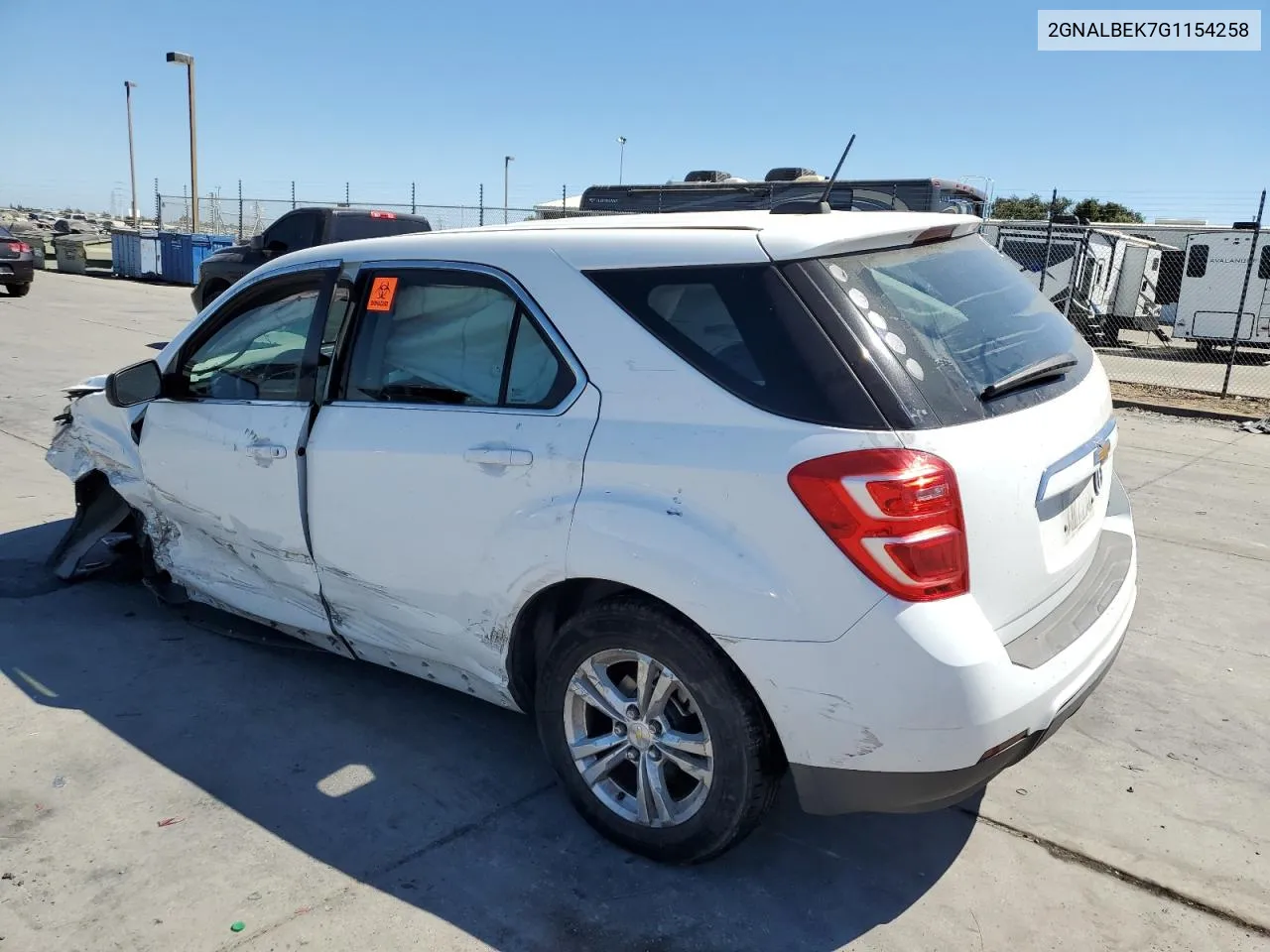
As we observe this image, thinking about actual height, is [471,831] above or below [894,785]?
below

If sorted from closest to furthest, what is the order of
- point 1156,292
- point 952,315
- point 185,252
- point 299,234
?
1. point 952,315
2. point 299,234
3. point 1156,292
4. point 185,252

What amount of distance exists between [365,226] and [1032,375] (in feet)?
33.4

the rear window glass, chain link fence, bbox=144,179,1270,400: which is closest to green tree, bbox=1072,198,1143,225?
chain link fence, bbox=144,179,1270,400

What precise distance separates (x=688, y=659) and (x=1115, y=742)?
1.99 metres

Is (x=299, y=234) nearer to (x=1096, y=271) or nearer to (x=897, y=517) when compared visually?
(x=897, y=517)

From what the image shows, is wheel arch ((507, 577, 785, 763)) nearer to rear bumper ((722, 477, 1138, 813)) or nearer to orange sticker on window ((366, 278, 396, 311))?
rear bumper ((722, 477, 1138, 813))

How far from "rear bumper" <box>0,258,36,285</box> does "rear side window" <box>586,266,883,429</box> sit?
2174 centimetres

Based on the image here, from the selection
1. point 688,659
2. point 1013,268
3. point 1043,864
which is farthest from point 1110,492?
point 688,659

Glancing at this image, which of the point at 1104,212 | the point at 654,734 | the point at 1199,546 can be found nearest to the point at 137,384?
the point at 654,734

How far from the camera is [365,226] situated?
38.1ft

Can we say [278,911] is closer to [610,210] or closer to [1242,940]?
[1242,940]

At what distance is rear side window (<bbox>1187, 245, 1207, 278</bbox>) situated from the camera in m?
19.4

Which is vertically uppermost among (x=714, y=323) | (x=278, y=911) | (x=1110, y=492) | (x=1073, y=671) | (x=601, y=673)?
(x=714, y=323)

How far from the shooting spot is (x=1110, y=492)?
134 inches
